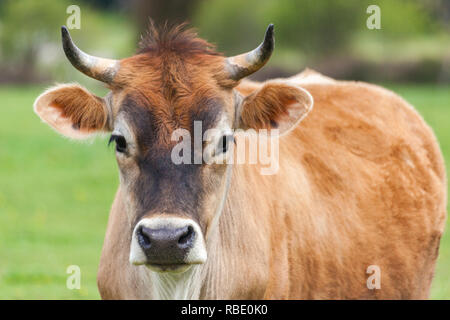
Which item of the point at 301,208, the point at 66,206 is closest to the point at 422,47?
the point at 66,206

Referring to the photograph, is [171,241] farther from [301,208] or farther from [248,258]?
[301,208]

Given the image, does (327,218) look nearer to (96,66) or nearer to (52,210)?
(96,66)

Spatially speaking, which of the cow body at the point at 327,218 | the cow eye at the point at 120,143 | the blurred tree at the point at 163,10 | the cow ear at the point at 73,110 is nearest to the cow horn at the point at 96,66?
the cow ear at the point at 73,110

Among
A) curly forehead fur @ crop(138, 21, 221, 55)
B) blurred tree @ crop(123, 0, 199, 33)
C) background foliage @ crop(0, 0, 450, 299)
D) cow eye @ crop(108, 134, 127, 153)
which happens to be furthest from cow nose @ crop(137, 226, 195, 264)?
blurred tree @ crop(123, 0, 199, 33)

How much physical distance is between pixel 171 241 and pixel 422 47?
39.1 meters

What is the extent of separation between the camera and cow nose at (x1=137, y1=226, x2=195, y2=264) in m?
4.63

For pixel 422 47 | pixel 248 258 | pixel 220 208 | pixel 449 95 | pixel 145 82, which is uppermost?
pixel 422 47

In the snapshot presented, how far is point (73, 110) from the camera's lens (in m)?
5.53

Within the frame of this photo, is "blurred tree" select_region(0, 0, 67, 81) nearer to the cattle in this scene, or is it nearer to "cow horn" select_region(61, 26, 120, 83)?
the cattle

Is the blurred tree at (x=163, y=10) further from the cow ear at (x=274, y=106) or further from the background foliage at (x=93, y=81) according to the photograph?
the cow ear at (x=274, y=106)

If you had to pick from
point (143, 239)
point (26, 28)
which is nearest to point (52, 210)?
point (143, 239)

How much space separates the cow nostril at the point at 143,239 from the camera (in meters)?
4.69

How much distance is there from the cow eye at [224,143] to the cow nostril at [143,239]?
81 centimetres

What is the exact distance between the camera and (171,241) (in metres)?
4.63
